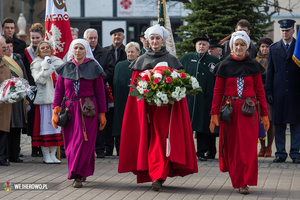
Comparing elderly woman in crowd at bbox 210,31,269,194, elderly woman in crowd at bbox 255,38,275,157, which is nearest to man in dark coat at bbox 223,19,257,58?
elderly woman in crowd at bbox 255,38,275,157

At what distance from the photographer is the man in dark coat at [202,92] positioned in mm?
10242

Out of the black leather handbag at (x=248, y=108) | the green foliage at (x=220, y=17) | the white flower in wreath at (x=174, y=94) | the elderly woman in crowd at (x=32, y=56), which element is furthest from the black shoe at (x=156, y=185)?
the green foliage at (x=220, y=17)

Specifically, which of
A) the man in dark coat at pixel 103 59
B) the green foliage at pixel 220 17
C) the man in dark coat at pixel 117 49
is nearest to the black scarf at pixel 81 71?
the man in dark coat at pixel 103 59

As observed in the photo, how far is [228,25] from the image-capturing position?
1589cm

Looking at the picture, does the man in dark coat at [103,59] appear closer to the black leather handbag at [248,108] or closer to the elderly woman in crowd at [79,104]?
the elderly woman in crowd at [79,104]

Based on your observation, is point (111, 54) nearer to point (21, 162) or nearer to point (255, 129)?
point (21, 162)

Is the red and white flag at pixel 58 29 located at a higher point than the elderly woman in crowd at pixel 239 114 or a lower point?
higher

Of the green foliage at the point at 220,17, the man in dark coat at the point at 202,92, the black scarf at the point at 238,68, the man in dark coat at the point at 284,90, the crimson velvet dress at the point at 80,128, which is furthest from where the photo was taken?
the green foliage at the point at 220,17

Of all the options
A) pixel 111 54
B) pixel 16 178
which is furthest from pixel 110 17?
pixel 16 178

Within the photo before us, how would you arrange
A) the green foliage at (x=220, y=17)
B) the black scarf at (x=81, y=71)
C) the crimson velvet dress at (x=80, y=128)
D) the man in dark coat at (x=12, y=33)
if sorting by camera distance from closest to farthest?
the crimson velvet dress at (x=80, y=128), the black scarf at (x=81, y=71), the man in dark coat at (x=12, y=33), the green foliage at (x=220, y=17)

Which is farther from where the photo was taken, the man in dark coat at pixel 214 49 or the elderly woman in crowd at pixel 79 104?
the man in dark coat at pixel 214 49

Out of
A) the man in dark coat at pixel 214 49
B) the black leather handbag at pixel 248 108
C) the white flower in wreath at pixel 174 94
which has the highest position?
the man in dark coat at pixel 214 49

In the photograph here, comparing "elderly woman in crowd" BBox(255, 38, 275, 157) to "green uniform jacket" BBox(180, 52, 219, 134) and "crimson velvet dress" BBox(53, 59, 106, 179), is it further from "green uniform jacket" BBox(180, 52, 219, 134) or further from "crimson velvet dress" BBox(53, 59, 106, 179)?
"crimson velvet dress" BBox(53, 59, 106, 179)

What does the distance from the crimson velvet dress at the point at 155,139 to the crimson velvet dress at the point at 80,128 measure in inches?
17.3
